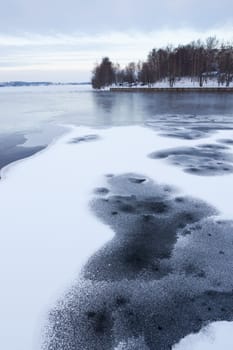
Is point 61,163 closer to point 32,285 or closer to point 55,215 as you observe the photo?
point 55,215

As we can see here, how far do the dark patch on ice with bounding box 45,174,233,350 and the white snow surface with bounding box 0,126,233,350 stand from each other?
0.51 ft

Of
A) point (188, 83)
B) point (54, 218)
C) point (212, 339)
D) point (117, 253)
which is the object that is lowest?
point (212, 339)

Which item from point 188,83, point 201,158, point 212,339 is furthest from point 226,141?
point 188,83

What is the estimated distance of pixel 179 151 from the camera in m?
7.92

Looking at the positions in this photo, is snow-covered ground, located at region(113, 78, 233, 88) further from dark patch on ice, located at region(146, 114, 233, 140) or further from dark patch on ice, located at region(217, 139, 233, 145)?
dark patch on ice, located at region(217, 139, 233, 145)

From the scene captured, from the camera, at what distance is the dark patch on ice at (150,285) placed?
2.27 meters

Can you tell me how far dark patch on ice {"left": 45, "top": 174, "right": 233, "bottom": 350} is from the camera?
7.43 feet

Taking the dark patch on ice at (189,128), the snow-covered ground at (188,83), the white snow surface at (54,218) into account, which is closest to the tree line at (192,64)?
the snow-covered ground at (188,83)

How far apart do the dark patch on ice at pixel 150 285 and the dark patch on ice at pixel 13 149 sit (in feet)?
13.6

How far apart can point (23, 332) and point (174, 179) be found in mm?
4084

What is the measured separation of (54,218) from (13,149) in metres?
5.18

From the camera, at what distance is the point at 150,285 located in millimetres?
2795

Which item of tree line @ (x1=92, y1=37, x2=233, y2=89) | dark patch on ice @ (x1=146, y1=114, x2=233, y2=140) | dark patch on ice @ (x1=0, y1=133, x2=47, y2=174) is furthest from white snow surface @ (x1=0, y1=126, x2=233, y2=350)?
tree line @ (x1=92, y1=37, x2=233, y2=89)

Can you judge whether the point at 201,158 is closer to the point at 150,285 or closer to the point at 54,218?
the point at 54,218
